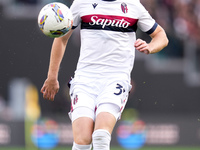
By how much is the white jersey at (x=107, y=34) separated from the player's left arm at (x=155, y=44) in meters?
0.26

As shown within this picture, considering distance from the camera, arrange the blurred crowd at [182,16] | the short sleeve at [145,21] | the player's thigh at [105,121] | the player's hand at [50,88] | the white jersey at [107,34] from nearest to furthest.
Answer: the player's thigh at [105,121] < the white jersey at [107,34] < the short sleeve at [145,21] < the player's hand at [50,88] < the blurred crowd at [182,16]

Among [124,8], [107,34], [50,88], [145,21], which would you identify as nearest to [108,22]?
[107,34]

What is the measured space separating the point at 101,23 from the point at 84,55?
1.26 feet

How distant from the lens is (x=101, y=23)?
21.5 ft

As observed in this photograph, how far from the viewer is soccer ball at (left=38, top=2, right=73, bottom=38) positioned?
20.6 ft

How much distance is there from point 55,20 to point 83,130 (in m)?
1.15

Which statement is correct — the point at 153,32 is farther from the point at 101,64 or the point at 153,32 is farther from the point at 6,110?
the point at 6,110

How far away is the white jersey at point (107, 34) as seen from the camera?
6.52m

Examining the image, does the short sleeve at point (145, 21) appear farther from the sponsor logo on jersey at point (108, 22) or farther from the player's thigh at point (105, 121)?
the player's thigh at point (105, 121)

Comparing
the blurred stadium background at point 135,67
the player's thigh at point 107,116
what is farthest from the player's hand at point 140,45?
the blurred stadium background at point 135,67

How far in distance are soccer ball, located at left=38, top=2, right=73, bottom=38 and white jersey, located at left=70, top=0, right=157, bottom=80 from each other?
0.31 m

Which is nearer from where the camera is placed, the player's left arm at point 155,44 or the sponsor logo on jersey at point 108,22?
the player's left arm at point 155,44

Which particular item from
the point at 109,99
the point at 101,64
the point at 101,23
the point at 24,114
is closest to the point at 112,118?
the point at 109,99

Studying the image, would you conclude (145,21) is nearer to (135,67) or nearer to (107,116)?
(107,116)
